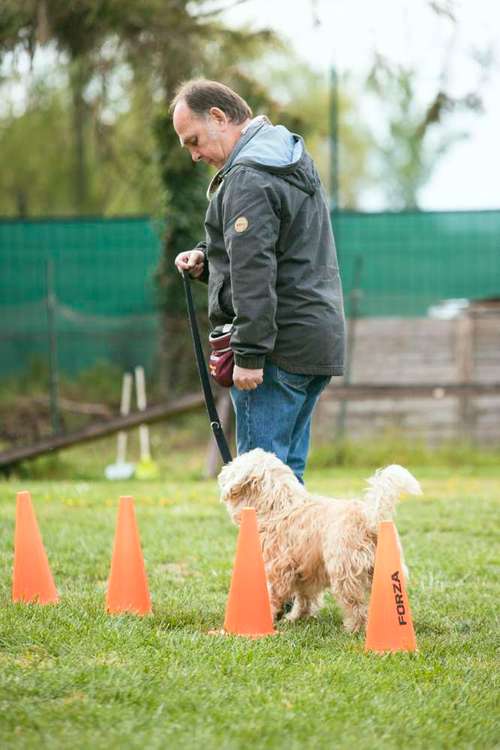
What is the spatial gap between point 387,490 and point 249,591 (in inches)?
28.2

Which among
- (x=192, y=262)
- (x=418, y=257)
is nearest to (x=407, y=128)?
(x=418, y=257)

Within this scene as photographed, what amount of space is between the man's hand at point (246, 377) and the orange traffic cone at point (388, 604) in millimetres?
806

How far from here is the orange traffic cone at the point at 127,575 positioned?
456cm

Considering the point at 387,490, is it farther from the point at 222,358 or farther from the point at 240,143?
the point at 240,143

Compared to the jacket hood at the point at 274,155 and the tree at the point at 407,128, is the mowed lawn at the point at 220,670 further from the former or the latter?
the tree at the point at 407,128

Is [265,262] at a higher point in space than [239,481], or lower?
higher

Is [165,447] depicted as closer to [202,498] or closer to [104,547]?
[202,498]

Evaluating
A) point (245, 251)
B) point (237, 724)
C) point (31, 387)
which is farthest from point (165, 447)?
point (237, 724)

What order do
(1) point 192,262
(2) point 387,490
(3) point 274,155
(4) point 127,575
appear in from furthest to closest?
1. (1) point 192,262
2. (4) point 127,575
3. (3) point 274,155
4. (2) point 387,490

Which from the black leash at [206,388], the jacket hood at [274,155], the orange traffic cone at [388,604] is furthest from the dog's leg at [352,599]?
the jacket hood at [274,155]

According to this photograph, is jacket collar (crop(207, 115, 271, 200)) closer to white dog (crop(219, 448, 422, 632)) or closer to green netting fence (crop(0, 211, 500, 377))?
white dog (crop(219, 448, 422, 632))

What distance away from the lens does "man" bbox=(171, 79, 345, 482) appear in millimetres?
4184

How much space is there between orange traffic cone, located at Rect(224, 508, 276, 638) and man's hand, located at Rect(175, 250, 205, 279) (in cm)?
122

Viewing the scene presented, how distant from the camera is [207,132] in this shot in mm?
4391
